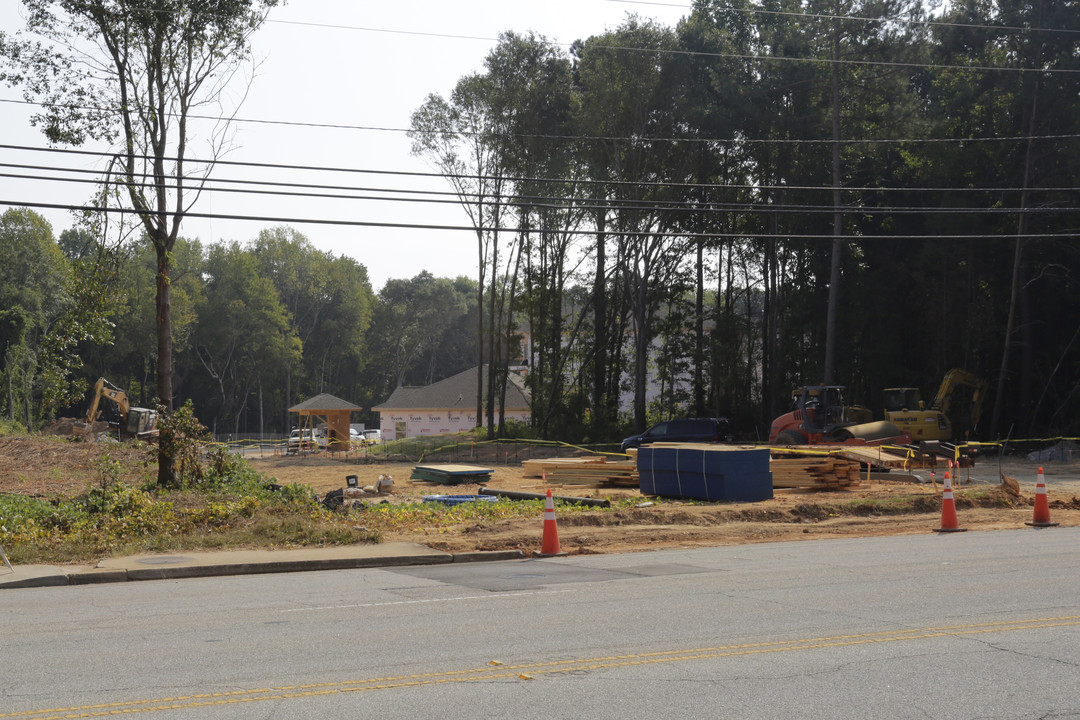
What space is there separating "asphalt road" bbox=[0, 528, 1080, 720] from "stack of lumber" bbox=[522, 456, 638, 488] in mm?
13152

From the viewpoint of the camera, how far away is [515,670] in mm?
7172

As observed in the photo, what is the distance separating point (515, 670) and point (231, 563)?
777cm

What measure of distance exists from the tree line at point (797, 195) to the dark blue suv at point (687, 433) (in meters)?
5.24

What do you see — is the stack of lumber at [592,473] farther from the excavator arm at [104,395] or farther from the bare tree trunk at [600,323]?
the excavator arm at [104,395]

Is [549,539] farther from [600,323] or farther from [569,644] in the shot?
[600,323]

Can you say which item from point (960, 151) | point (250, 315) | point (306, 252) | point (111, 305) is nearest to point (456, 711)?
point (111, 305)

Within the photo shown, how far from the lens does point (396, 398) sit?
248 ft

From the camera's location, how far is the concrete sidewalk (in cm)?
1291

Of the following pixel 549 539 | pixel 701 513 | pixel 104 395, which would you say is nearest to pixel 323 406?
pixel 104 395

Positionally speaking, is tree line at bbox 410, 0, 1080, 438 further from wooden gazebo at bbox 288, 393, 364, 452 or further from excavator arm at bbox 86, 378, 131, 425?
excavator arm at bbox 86, 378, 131, 425

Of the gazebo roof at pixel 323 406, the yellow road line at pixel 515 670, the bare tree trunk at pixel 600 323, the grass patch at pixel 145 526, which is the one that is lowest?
the grass patch at pixel 145 526

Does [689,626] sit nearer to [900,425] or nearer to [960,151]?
[900,425]

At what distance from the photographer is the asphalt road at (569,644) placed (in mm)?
6285

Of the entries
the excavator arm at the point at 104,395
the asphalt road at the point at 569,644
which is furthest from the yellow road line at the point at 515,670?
the excavator arm at the point at 104,395
